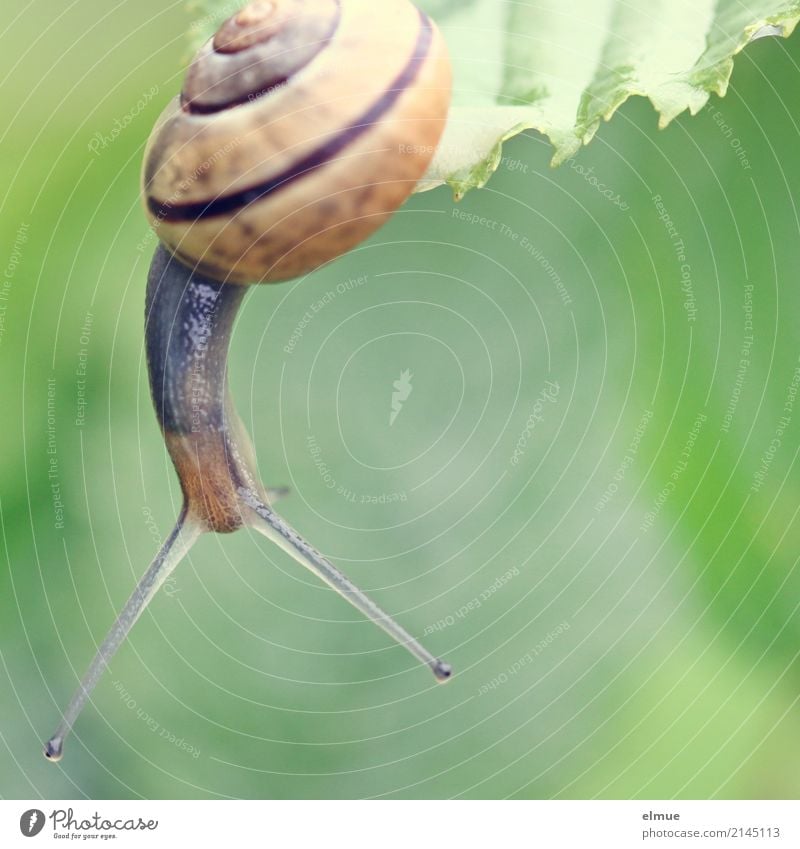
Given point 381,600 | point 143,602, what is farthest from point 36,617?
point 381,600
